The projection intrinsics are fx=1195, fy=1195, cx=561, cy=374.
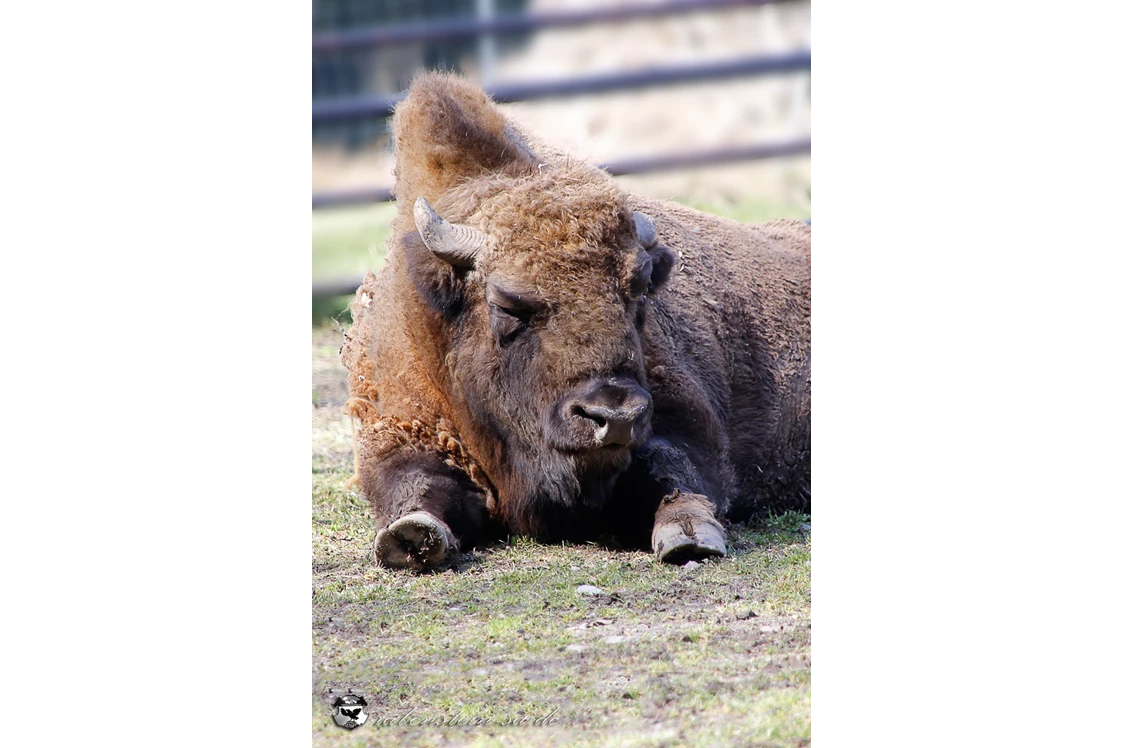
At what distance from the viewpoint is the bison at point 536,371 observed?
502 centimetres

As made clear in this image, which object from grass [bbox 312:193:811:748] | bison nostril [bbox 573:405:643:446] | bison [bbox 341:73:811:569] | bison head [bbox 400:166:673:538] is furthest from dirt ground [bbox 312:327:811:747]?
bison nostril [bbox 573:405:643:446]

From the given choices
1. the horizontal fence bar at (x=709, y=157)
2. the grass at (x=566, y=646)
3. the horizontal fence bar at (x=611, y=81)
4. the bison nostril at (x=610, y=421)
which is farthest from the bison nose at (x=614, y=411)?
the horizontal fence bar at (x=709, y=157)

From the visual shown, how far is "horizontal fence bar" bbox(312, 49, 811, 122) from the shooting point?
1240 centimetres

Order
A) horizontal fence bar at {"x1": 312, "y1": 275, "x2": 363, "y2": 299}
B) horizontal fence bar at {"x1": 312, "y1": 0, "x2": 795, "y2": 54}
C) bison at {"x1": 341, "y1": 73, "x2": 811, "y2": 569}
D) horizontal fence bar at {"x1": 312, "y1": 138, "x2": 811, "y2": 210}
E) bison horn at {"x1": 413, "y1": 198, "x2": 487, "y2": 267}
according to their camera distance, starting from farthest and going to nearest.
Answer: horizontal fence bar at {"x1": 312, "y1": 138, "x2": 811, "y2": 210} → horizontal fence bar at {"x1": 312, "y1": 0, "x2": 795, "y2": 54} → horizontal fence bar at {"x1": 312, "y1": 275, "x2": 363, "y2": 299} → bison horn at {"x1": 413, "y1": 198, "x2": 487, "y2": 267} → bison at {"x1": 341, "y1": 73, "x2": 811, "y2": 569}

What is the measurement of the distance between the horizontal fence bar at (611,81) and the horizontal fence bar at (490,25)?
0.62 meters

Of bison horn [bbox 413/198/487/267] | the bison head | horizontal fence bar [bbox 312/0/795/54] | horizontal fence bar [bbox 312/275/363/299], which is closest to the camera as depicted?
the bison head

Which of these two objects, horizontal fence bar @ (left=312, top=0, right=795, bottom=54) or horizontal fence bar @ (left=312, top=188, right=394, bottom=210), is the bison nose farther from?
horizontal fence bar @ (left=312, top=0, right=795, bottom=54)

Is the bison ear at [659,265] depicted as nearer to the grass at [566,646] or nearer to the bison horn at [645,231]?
the bison horn at [645,231]

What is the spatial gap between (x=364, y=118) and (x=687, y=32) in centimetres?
498
